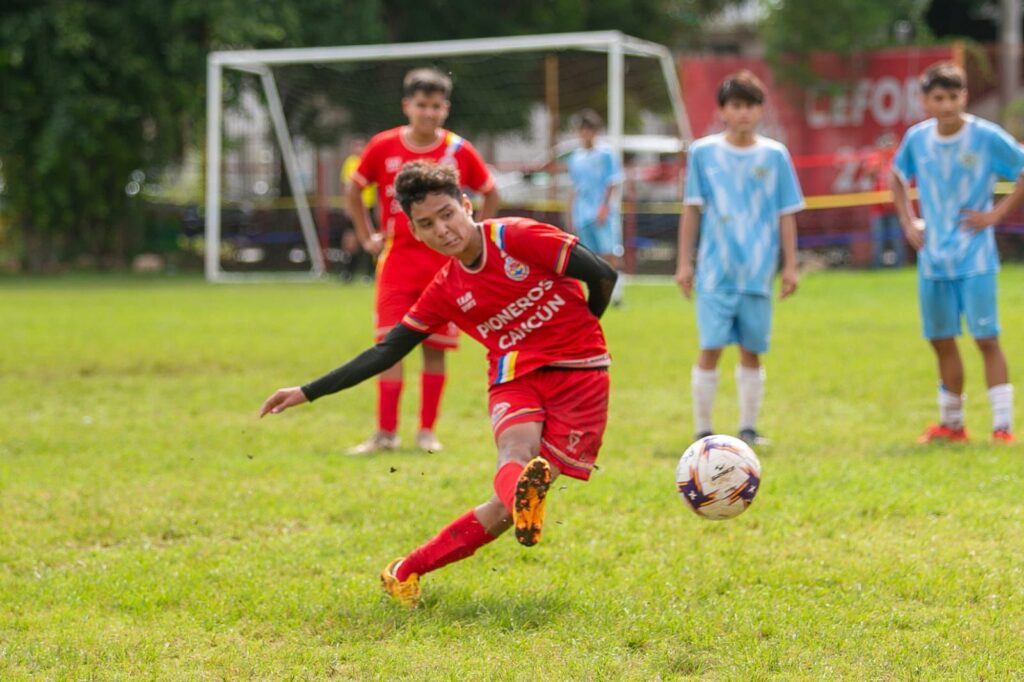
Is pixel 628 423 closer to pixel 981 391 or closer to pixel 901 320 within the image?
pixel 981 391

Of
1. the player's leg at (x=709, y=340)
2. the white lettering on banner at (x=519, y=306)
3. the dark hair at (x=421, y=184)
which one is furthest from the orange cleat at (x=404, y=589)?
the player's leg at (x=709, y=340)

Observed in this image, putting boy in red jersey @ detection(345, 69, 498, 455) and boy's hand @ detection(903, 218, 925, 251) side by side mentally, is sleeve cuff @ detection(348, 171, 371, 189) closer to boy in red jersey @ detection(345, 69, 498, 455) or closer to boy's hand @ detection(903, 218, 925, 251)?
boy in red jersey @ detection(345, 69, 498, 455)

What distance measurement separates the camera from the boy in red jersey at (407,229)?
6.93 meters

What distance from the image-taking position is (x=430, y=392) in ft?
23.9

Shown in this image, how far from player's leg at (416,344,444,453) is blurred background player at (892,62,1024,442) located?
2584 millimetres

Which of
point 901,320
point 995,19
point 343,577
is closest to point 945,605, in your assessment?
point 343,577

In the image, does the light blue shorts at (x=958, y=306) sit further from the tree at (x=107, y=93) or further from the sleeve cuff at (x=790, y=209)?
the tree at (x=107, y=93)

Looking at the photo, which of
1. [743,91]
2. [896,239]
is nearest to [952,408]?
[743,91]

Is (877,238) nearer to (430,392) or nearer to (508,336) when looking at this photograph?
(430,392)

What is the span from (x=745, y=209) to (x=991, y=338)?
145 centimetres

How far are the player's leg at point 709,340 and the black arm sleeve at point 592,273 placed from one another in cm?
250

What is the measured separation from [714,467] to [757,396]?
2947mm

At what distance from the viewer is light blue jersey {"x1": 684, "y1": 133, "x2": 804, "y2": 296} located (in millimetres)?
6902

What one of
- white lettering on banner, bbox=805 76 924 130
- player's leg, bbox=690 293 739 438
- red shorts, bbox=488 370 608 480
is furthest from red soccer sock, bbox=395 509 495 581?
white lettering on banner, bbox=805 76 924 130
